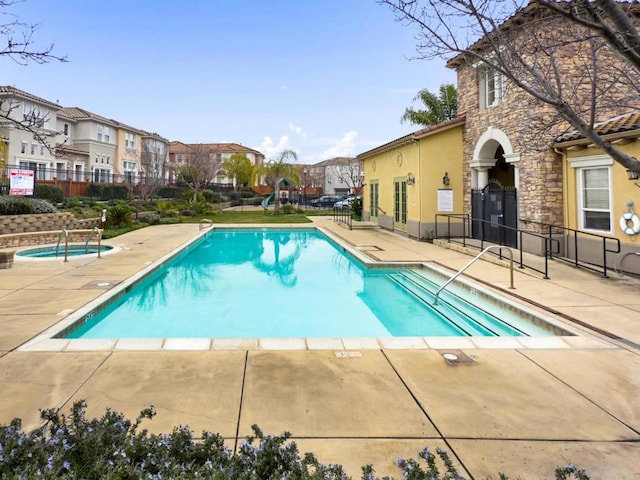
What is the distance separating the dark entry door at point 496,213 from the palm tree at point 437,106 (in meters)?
15.0

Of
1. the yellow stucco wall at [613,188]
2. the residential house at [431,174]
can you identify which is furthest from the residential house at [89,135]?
the yellow stucco wall at [613,188]

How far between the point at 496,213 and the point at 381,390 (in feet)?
39.0

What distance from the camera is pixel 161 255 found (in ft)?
42.7

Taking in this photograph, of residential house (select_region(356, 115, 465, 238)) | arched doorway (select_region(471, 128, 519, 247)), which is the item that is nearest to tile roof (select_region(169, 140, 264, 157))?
residential house (select_region(356, 115, 465, 238))

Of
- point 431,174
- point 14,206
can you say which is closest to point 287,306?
point 431,174

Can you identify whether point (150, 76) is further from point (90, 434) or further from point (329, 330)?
point (90, 434)

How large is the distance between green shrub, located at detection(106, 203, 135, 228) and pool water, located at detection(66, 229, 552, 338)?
9880 mm

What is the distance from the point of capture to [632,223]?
9.15 m

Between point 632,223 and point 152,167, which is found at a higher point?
point 152,167

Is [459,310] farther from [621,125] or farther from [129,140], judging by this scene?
[129,140]

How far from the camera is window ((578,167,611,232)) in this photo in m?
10.1

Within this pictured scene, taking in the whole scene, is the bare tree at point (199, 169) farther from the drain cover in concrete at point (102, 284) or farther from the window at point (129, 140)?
the drain cover in concrete at point (102, 284)

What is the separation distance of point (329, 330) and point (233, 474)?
16.8 ft

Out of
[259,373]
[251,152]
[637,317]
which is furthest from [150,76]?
[251,152]
